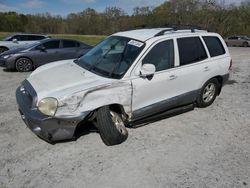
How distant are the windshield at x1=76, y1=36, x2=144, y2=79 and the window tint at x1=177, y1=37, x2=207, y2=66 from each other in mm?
886

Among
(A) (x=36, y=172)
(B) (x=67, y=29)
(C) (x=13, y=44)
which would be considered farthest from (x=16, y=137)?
(B) (x=67, y=29)

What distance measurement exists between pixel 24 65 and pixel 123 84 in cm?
713

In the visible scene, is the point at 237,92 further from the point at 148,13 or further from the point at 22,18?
the point at 22,18

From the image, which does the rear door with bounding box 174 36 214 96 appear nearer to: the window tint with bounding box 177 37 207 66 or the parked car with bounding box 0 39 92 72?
the window tint with bounding box 177 37 207 66

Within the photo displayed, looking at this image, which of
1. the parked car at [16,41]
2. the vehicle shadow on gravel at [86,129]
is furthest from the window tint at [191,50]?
the parked car at [16,41]

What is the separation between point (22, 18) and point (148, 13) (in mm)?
27591

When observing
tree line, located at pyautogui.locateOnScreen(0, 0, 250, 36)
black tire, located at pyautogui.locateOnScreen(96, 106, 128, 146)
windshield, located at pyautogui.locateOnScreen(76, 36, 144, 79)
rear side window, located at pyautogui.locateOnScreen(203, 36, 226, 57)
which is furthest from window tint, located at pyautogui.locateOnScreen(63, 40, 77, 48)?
tree line, located at pyautogui.locateOnScreen(0, 0, 250, 36)

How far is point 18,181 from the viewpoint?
10.3 feet

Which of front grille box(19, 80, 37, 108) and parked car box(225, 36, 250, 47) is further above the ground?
front grille box(19, 80, 37, 108)

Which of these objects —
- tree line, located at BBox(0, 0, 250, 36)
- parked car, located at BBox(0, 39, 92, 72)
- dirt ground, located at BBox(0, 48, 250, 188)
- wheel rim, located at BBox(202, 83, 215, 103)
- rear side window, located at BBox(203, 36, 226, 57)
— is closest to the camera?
dirt ground, located at BBox(0, 48, 250, 188)

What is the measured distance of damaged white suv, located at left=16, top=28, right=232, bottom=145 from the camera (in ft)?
11.9

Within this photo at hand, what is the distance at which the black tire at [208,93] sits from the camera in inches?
214

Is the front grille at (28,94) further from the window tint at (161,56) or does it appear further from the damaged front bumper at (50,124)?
the window tint at (161,56)

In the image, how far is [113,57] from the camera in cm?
443
